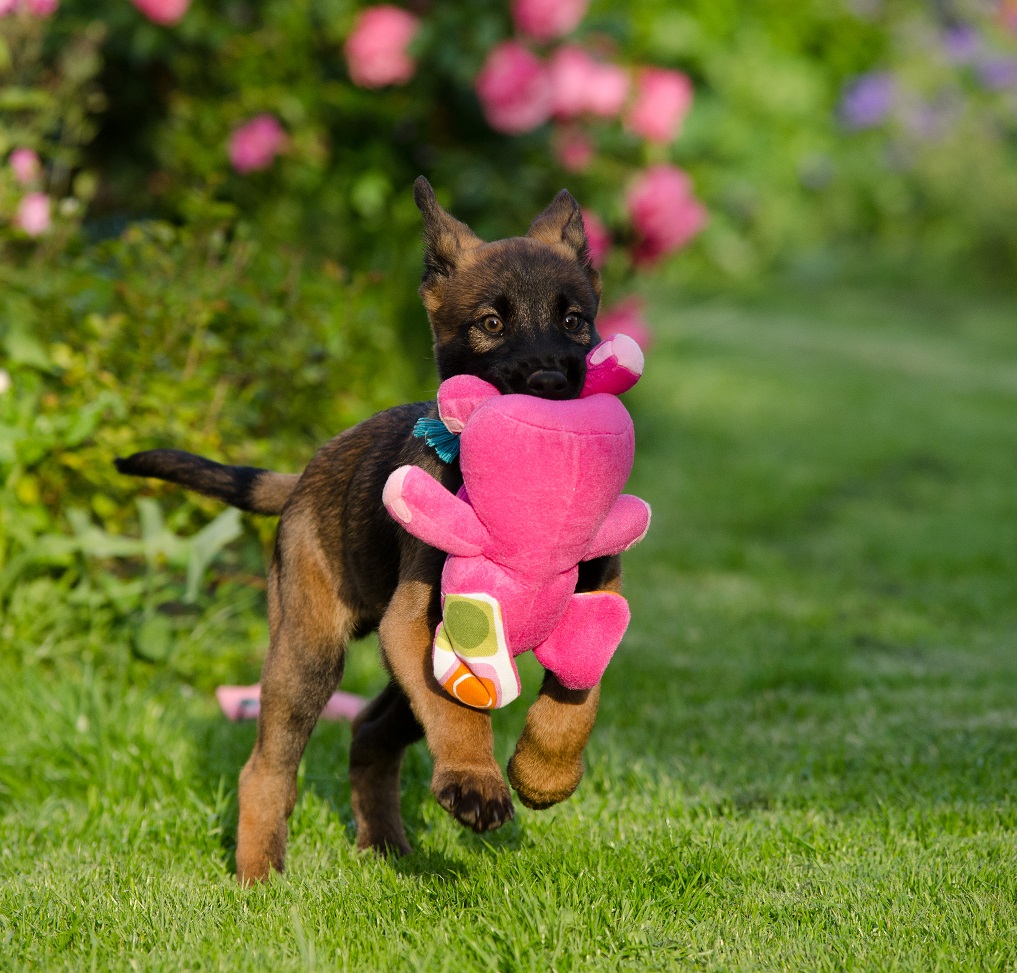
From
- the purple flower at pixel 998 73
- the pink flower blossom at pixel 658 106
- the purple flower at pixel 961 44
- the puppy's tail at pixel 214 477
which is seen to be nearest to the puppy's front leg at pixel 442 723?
the puppy's tail at pixel 214 477

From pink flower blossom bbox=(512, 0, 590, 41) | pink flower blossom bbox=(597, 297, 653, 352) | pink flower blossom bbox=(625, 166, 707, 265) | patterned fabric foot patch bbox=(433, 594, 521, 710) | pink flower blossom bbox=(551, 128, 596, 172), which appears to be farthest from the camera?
pink flower blossom bbox=(625, 166, 707, 265)

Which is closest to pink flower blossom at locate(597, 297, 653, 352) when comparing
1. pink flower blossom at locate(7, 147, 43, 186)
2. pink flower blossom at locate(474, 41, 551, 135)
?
pink flower blossom at locate(474, 41, 551, 135)

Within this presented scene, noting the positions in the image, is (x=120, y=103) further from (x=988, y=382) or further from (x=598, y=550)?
(x=988, y=382)

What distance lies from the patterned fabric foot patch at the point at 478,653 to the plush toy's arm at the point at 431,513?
0.13 m

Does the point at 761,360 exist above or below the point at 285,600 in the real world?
below

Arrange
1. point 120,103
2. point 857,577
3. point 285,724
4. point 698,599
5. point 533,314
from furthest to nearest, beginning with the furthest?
1. point 120,103
2. point 857,577
3. point 698,599
4. point 285,724
5. point 533,314

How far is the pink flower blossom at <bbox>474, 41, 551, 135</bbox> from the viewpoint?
7359mm

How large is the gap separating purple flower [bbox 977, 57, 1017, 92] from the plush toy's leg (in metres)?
21.6

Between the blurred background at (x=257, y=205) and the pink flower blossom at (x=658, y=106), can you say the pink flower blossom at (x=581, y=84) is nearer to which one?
the blurred background at (x=257, y=205)

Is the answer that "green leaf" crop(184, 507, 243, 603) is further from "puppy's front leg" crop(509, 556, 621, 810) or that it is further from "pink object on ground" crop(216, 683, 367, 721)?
"puppy's front leg" crop(509, 556, 621, 810)

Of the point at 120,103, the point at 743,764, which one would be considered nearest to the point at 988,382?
the point at 120,103

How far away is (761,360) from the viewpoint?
47.1 ft

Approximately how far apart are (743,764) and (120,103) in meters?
6.36

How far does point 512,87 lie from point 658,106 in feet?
6.26
